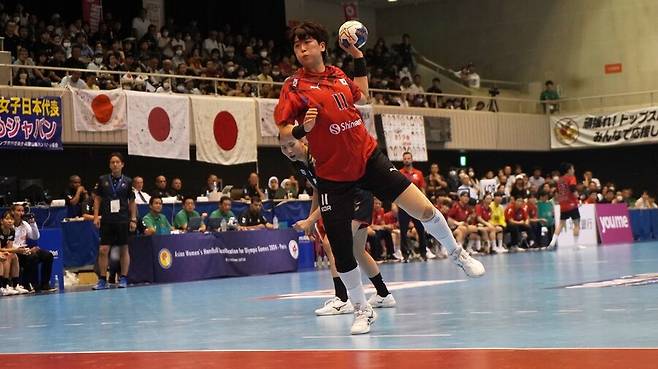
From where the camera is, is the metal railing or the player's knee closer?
the player's knee

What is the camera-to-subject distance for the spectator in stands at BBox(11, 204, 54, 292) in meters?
15.2

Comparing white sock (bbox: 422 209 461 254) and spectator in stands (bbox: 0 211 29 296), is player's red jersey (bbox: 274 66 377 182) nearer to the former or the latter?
white sock (bbox: 422 209 461 254)

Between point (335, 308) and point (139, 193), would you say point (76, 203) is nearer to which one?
point (139, 193)

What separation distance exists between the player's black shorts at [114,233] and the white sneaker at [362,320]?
912 centimetres

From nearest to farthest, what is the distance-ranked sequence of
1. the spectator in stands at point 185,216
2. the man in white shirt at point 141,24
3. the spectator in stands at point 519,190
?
the spectator in stands at point 185,216, the man in white shirt at point 141,24, the spectator in stands at point 519,190

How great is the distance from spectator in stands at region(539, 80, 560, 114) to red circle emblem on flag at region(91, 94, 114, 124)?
17.8 metres

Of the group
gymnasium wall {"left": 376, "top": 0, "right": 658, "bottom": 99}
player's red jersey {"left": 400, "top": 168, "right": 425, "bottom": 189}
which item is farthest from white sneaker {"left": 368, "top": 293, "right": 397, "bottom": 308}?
gymnasium wall {"left": 376, "top": 0, "right": 658, "bottom": 99}

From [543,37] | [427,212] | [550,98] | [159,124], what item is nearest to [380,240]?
[159,124]

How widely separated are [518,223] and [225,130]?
7.11 m

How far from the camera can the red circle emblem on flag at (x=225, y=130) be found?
78.5 feet

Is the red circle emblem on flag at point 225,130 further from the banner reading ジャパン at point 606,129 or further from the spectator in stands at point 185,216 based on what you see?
the banner reading ジャパン at point 606,129

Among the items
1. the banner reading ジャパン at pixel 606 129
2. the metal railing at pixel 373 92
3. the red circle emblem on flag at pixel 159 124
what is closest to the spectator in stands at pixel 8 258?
the metal railing at pixel 373 92

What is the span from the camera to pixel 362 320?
688 centimetres

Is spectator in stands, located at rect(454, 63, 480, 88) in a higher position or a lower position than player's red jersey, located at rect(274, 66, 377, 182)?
higher
